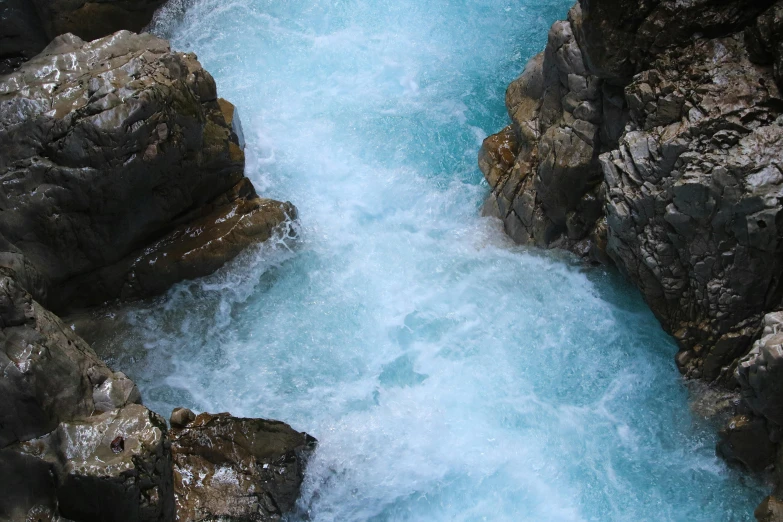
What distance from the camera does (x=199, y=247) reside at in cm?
862

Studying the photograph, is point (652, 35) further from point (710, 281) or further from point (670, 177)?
point (710, 281)

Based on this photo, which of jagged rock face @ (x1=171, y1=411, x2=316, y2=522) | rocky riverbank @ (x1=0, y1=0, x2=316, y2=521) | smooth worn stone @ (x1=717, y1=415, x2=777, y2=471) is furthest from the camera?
smooth worn stone @ (x1=717, y1=415, x2=777, y2=471)

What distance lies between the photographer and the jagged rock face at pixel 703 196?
629 cm

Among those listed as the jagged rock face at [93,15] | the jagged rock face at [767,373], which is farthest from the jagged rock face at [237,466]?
the jagged rock face at [93,15]

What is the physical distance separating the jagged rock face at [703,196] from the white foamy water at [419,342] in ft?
3.00

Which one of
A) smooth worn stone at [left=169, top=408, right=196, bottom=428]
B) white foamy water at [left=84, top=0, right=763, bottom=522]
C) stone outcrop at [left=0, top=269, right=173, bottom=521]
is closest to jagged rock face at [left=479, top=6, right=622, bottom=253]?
white foamy water at [left=84, top=0, right=763, bottom=522]

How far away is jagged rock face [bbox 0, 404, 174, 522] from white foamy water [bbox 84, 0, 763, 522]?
1666mm

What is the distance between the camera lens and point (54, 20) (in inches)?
429

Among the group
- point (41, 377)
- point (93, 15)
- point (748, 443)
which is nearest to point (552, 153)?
point (748, 443)

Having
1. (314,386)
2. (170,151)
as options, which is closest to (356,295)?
(314,386)

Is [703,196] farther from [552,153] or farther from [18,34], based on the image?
[18,34]

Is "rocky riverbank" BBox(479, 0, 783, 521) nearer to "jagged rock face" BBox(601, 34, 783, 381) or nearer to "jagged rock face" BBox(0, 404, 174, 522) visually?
"jagged rock face" BBox(601, 34, 783, 381)

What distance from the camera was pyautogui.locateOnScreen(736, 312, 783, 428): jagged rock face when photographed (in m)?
5.91

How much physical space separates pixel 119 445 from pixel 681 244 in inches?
218
